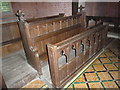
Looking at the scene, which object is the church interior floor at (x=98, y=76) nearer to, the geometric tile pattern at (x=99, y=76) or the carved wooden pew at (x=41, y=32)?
the geometric tile pattern at (x=99, y=76)

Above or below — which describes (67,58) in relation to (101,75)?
above

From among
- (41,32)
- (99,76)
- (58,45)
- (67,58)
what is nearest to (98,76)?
(99,76)

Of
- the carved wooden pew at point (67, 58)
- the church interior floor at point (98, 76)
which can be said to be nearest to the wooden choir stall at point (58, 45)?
the carved wooden pew at point (67, 58)

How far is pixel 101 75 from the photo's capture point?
189 cm

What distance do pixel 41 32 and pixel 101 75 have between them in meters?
1.47

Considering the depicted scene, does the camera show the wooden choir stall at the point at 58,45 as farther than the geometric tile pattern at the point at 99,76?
No

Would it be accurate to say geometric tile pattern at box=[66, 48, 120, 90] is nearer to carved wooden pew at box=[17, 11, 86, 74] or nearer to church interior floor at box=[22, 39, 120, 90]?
church interior floor at box=[22, 39, 120, 90]

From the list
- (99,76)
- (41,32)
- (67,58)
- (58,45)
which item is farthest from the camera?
(41,32)

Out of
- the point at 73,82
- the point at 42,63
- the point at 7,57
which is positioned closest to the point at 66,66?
Result: the point at 73,82

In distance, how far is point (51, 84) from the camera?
1.71 meters

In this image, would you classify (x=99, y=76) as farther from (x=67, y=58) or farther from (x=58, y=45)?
(x=58, y=45)

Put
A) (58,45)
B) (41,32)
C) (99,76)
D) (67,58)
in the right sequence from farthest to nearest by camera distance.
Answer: (41,32), (99,76), (67,58), (58,45)

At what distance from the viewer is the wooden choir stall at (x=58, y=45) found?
4.84 ft

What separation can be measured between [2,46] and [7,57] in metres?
0.30
